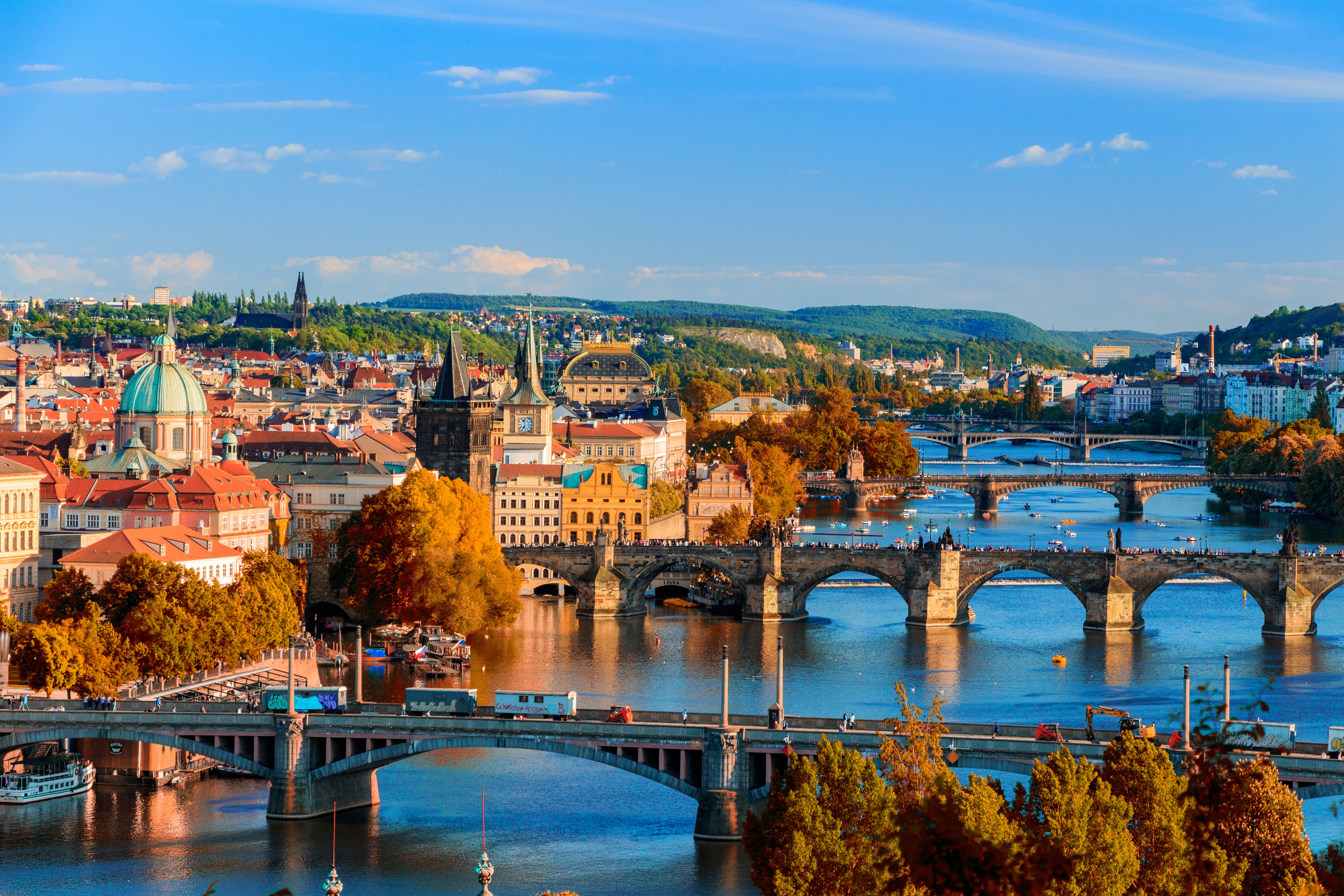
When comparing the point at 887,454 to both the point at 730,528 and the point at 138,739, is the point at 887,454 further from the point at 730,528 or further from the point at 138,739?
the point at 138,739

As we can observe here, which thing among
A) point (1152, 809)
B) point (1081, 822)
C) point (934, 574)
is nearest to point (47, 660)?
point (1081, 822)

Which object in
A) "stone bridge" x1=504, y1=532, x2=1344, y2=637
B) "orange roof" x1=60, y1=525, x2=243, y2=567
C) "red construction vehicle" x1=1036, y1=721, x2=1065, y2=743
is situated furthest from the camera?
"stone bridge" x1=504, y1=532, x2=1344, y2=637

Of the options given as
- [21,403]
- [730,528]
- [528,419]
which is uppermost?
[21,403]

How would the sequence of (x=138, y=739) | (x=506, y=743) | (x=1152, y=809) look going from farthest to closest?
(x=138, y=739) < (x=506, y=743) < (x=1152, y=809)

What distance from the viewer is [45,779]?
49.2 m

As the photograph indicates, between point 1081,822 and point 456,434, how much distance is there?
2339 inches

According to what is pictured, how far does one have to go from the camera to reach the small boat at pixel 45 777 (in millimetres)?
48969

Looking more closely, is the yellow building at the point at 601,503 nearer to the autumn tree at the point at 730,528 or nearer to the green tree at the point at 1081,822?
the autumn tree at the point at 730,528

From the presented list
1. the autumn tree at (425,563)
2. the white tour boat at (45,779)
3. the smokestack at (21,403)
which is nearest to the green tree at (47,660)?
the white tour boat at (45,779)

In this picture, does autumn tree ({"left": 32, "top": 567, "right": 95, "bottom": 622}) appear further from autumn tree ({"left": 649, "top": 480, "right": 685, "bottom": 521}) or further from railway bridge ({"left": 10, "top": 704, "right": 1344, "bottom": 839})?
autumn tree ({"left": 649, "top": 480, "right": 685, "bottom": 521})

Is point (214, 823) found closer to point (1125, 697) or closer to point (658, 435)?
point (1125, 697)

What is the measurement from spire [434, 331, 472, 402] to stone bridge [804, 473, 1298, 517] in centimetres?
4411

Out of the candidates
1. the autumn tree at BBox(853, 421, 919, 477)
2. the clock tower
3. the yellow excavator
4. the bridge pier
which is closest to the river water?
the bridge pier

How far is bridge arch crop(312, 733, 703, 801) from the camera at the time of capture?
4525 centimetres
